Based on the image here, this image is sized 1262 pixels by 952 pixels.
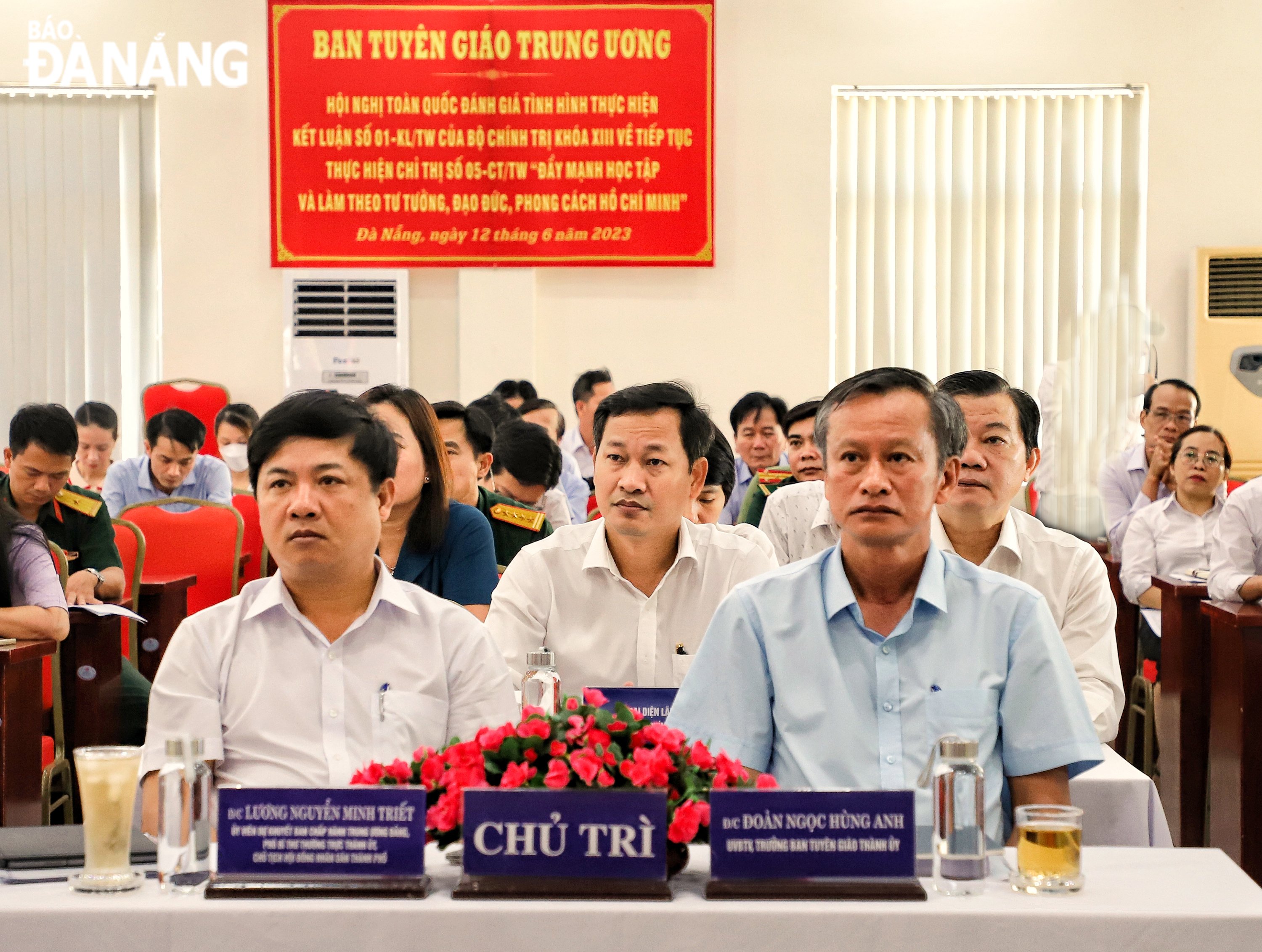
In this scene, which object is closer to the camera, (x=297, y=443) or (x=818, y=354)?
(x=297, y=443)

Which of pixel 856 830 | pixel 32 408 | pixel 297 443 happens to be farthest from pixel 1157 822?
pixel 32 408

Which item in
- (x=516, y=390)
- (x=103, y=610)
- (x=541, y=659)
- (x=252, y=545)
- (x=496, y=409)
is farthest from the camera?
(x=516, y=390)

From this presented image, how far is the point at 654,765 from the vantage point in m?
1.19

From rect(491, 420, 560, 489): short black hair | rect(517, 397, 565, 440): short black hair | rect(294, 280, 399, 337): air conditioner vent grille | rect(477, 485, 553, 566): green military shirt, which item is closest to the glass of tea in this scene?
rect(477, 485, 553, 566): green military shirt

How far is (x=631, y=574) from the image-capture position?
260cm

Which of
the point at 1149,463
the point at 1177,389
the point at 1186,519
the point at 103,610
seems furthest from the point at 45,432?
the point at 1177,389

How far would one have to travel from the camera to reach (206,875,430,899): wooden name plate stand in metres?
1.16

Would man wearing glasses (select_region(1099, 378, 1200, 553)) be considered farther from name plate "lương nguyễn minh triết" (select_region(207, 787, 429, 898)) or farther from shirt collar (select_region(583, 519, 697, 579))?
name plate "lương nguyễn minh triết" (select_region(207, 787, 429, 898))

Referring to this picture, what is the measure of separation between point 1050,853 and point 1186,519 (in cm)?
425

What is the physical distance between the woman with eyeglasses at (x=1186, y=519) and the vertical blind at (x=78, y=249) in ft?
18.0

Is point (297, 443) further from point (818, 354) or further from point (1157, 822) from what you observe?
point (818, 354)

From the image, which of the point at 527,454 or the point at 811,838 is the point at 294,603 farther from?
the point at 527,454

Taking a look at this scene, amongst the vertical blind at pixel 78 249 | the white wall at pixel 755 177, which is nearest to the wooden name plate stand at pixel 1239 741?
the white wall at pixel 755 177

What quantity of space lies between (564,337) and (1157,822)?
5724 mm
